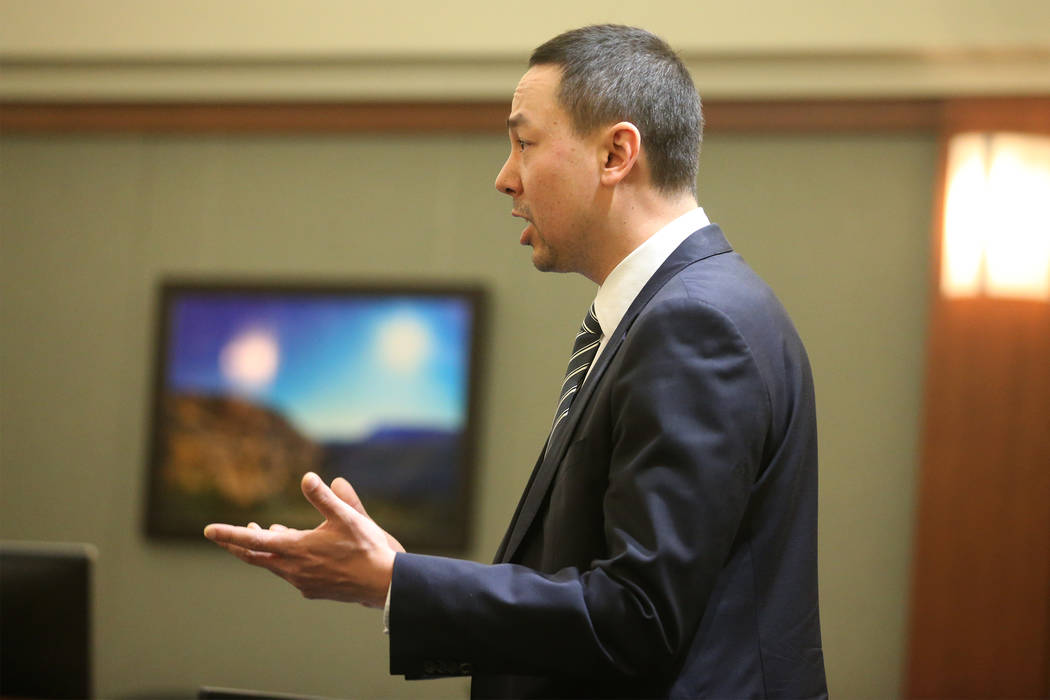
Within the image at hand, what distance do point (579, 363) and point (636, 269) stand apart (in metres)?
0.17

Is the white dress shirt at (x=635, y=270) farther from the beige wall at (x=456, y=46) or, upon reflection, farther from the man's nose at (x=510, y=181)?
the beige wall at (x=456, y=46)

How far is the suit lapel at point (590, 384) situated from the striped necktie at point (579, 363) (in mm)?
52

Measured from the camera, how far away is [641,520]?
1.27 metres

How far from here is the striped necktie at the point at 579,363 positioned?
160 centimetres

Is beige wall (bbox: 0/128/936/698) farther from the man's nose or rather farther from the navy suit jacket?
the navy suit jacket

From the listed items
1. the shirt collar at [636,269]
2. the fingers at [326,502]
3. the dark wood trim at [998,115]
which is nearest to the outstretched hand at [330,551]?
the fingers at [326,502]

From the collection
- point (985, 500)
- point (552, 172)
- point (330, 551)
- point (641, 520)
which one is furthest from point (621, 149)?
point (985, 500)

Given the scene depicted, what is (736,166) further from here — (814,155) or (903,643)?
(903,643)

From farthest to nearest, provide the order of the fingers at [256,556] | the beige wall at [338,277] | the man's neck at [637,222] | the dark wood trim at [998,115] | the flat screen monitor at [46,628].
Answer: the beige wall at [338,277] → the dark wood trim at [998,115] → the flat screen monitor at [46,628] → the man's neck at [637,222] → the fingers at [256,556]

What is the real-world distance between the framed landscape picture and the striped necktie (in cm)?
291

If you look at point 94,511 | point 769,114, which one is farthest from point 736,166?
point 94,511

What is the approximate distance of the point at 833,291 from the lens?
437 cm

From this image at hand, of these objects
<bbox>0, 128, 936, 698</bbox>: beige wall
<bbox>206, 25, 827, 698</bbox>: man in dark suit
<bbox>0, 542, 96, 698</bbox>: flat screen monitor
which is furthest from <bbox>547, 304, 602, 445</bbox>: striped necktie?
<bbox>0, 128, 936, 698</bbox>: beige wall

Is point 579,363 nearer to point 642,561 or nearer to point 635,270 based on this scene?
point 635,270
